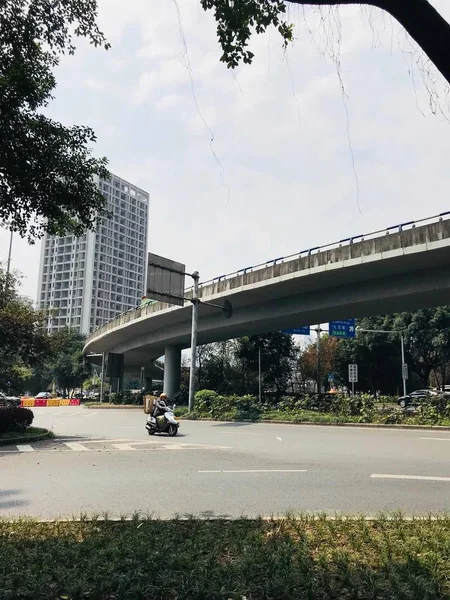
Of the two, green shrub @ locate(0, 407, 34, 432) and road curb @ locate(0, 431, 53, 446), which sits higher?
green shrub @ locate(0, 407, 34, 432)

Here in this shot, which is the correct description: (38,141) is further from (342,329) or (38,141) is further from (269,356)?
(269,356)

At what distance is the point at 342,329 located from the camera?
32.4 meters

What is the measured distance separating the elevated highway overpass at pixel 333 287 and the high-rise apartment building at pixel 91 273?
87.9 meters

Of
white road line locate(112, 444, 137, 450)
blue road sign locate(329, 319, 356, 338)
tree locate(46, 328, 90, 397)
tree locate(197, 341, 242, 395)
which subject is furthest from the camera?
tree locate(46, 328, 90, 397)

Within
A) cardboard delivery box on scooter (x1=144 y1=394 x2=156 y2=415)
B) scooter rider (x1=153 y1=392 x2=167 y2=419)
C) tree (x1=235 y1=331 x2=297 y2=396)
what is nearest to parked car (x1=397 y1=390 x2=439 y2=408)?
cardboard delivery box on scooter (x1=144 y1=394 x2=156 y2=415)

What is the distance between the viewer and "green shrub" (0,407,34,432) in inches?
619

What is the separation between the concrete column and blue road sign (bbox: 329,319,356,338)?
13.4 meters

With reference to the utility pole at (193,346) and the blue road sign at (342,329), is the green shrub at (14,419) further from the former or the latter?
the blue road sign at (342,329)

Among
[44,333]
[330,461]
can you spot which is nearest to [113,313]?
[44,333]

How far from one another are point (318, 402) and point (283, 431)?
7.29m

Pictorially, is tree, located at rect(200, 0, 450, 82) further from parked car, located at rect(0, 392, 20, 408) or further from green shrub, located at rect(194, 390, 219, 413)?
green shrub, located at rect(194, 390, 219, 413)

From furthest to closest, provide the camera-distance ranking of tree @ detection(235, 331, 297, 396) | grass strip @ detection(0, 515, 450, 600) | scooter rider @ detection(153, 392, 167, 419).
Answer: tree @ detection(235, 331, 297, 396) < scooter rider @ detection(153, 392, 167, 419) < grass strip @ detection(0, 515, 450, 600)

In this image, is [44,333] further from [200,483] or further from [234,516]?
[234,516]

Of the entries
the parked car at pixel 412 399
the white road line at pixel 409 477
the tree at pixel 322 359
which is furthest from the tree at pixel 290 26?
the tree at pixel 322 359
